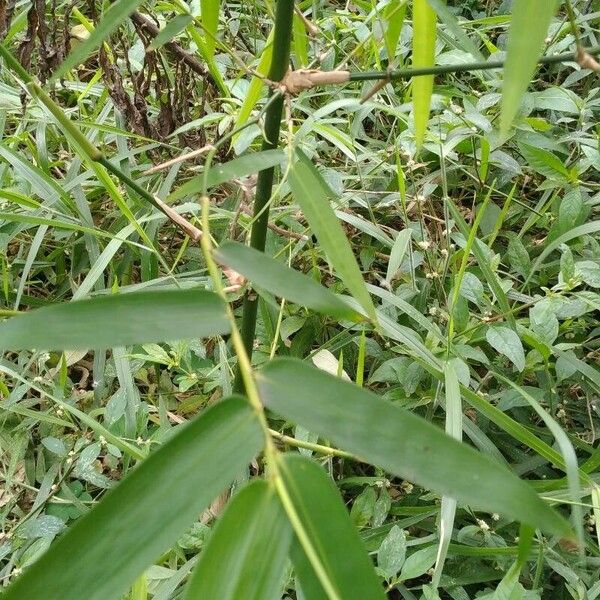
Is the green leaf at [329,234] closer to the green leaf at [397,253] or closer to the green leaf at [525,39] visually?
→ the green leaf at [525,39]

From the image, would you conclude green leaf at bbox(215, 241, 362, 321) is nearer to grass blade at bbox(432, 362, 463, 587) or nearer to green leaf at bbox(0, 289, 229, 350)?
green leaf at bbox(0, 289, 229, 350)

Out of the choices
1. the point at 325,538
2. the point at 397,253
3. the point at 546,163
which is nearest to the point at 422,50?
the point at 397,253

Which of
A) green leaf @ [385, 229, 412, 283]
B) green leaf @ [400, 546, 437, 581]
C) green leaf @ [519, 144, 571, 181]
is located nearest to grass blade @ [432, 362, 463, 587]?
green leaf @ [400, 546, 437, 581]

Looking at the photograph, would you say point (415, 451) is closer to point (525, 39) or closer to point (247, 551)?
point (247, 551)

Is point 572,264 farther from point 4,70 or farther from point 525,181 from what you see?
point 4,70

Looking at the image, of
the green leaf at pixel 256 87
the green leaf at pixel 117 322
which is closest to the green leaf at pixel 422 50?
the green leaf at pixel 256 87

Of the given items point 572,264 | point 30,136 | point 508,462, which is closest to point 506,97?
point 572,264
